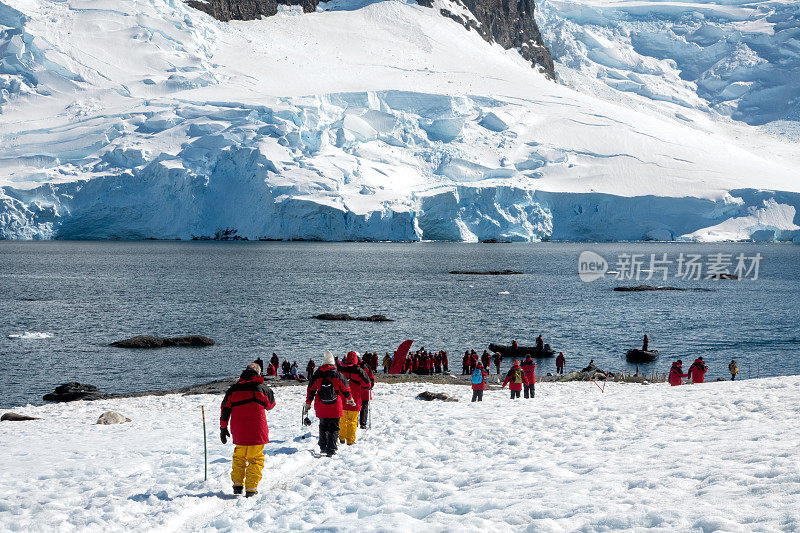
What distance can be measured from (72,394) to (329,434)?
15.6 metres

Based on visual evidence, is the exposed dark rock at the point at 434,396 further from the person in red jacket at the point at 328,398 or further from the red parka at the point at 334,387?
the red parka at the point at 334,387

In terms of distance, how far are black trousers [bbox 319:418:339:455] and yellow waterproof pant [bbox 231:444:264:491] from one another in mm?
1939

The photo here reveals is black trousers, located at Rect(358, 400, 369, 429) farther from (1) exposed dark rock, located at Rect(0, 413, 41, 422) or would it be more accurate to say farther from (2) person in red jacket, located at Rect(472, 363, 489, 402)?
(1) exposed dark rock, located at Rect(0, 413, 41, 422)

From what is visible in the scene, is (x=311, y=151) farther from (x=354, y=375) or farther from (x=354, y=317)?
(x=354, y=375)

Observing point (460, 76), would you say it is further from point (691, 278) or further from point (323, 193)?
point (691, 278)

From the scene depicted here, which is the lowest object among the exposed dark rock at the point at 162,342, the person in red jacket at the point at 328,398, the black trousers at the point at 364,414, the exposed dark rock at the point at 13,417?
the exposed dark rock at the point at 162,342

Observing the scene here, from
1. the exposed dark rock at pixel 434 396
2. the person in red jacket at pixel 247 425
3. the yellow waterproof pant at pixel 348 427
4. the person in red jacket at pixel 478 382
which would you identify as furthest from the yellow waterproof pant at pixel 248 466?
the exposed dark rock at pixel 434 396

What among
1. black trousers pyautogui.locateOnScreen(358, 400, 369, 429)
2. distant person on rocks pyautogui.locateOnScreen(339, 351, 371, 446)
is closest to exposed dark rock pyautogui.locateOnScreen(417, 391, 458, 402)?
black trousers pyautogui.locateOnScreen(358, 400, 369, 429)

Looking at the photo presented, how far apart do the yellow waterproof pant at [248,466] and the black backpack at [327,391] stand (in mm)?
1821

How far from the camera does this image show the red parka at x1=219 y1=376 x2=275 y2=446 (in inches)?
384

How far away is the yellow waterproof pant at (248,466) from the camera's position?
9.84 meters

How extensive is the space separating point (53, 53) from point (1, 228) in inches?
1699

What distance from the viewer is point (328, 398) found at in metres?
11.6

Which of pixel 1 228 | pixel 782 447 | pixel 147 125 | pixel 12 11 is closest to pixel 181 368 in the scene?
pixel 782 447
